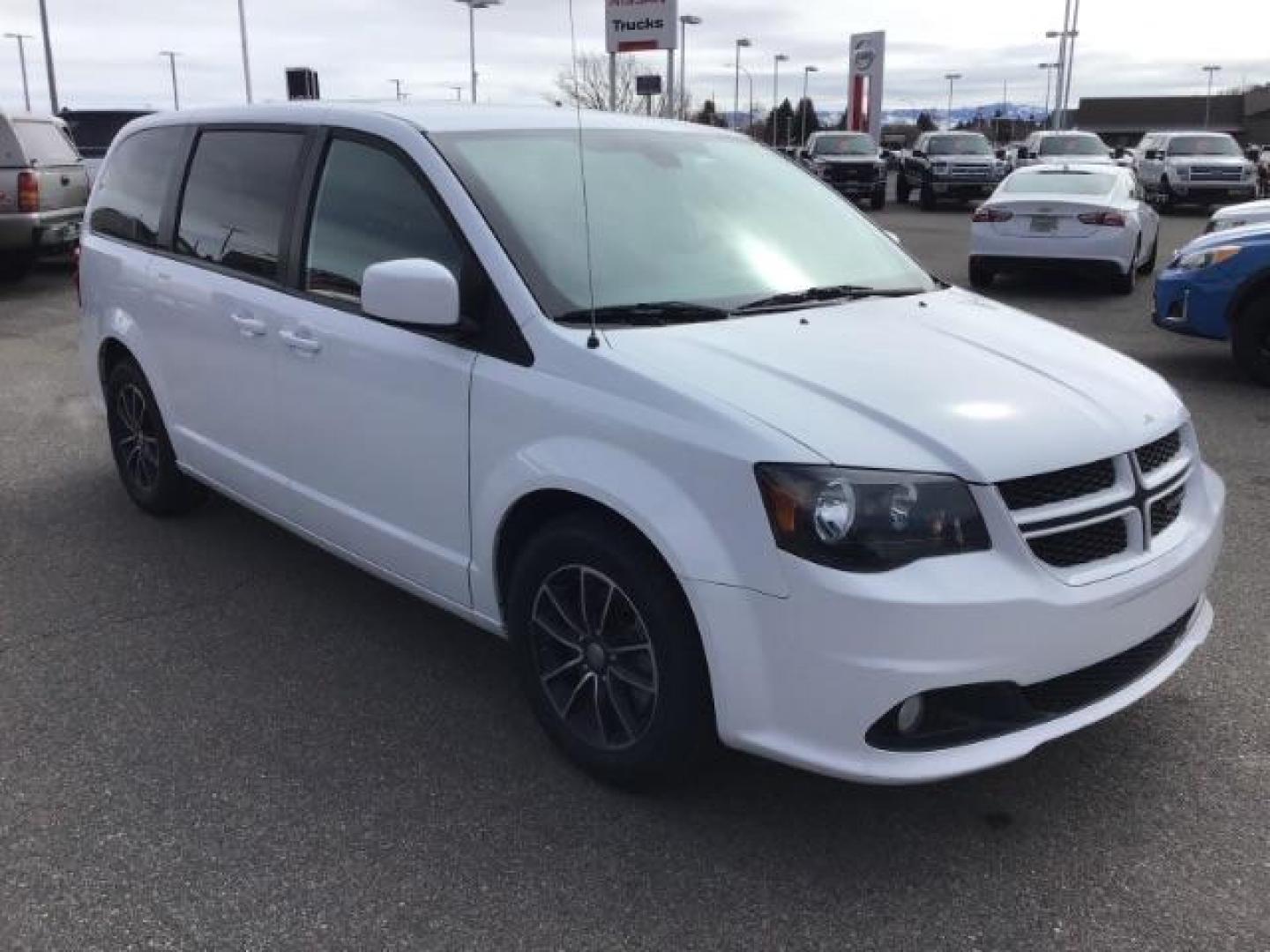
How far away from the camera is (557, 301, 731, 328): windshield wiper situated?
3240 mm

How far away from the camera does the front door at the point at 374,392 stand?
346 centimetres

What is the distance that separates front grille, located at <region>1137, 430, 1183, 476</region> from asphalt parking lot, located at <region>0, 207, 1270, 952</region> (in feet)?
2.75

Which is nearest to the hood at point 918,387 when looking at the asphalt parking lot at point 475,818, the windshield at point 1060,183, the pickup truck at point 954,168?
the asphalt parking lot at point 475,818

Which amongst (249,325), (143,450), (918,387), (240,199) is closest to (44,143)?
(143,450)

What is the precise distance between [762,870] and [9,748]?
7.14 feet

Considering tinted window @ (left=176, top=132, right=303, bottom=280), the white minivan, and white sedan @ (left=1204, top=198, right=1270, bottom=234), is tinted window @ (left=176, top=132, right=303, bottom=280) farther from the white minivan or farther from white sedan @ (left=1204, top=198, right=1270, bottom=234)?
white sedan @ (left=1204, top=198, right=1270, bottom=234)

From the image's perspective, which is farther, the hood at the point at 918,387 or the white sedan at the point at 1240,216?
the white sedan at the point at 1240,216

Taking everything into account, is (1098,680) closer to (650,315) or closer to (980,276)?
(650,315)

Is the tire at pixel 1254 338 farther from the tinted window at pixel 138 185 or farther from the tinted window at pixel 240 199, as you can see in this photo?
the tinted window at pixel 138 185

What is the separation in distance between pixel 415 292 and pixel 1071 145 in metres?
25.8

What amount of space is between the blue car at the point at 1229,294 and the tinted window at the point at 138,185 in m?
6.56

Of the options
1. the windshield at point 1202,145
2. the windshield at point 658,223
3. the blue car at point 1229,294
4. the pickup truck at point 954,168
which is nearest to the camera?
the windshield at point 658,223

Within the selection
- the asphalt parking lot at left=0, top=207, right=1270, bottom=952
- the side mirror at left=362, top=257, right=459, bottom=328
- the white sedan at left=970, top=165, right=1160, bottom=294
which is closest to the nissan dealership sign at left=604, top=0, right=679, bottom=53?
the white sedan at left=970, top=165, right=1160, bottom=294

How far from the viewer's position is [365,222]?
150 inches
